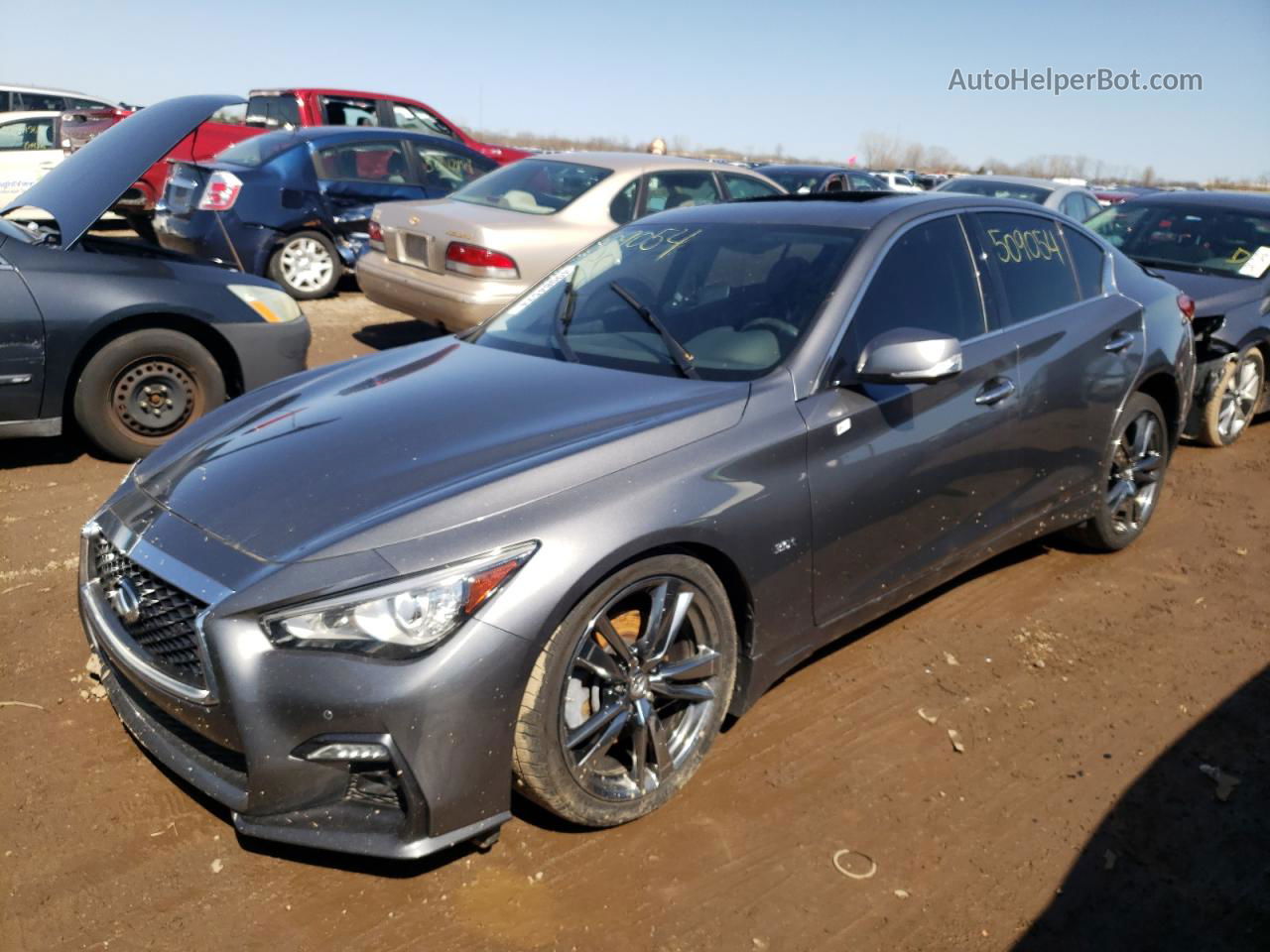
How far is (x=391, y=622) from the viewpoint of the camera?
243 centimetres

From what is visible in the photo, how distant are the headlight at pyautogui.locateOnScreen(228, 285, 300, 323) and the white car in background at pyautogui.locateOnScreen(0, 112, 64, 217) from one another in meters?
9.38

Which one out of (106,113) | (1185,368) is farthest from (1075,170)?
(1185,368)

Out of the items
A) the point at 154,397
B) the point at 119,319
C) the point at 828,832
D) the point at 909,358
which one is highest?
the point at 909,358

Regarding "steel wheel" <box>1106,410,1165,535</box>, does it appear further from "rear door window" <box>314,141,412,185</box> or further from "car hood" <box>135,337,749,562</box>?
"rear door window" <box>314,141,412,185</box>

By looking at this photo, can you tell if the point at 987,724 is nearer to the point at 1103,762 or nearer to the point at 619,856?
the point at 1103,762

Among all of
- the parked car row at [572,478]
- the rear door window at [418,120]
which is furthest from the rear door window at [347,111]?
the parked car row at [572,478]

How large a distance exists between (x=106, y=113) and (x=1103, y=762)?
1511cm

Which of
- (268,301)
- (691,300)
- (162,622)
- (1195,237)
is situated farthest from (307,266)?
(162,622)

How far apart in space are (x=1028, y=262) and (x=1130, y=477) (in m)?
1.29

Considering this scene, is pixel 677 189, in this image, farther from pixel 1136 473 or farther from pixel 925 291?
pixel 925 291

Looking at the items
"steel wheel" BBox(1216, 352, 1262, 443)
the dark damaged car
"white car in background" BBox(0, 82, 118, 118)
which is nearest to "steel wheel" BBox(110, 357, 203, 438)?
the dark damaged car

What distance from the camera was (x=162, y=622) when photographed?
2.65m

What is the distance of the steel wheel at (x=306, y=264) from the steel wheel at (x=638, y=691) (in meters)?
7.89

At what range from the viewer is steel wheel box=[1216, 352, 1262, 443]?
6.99m
